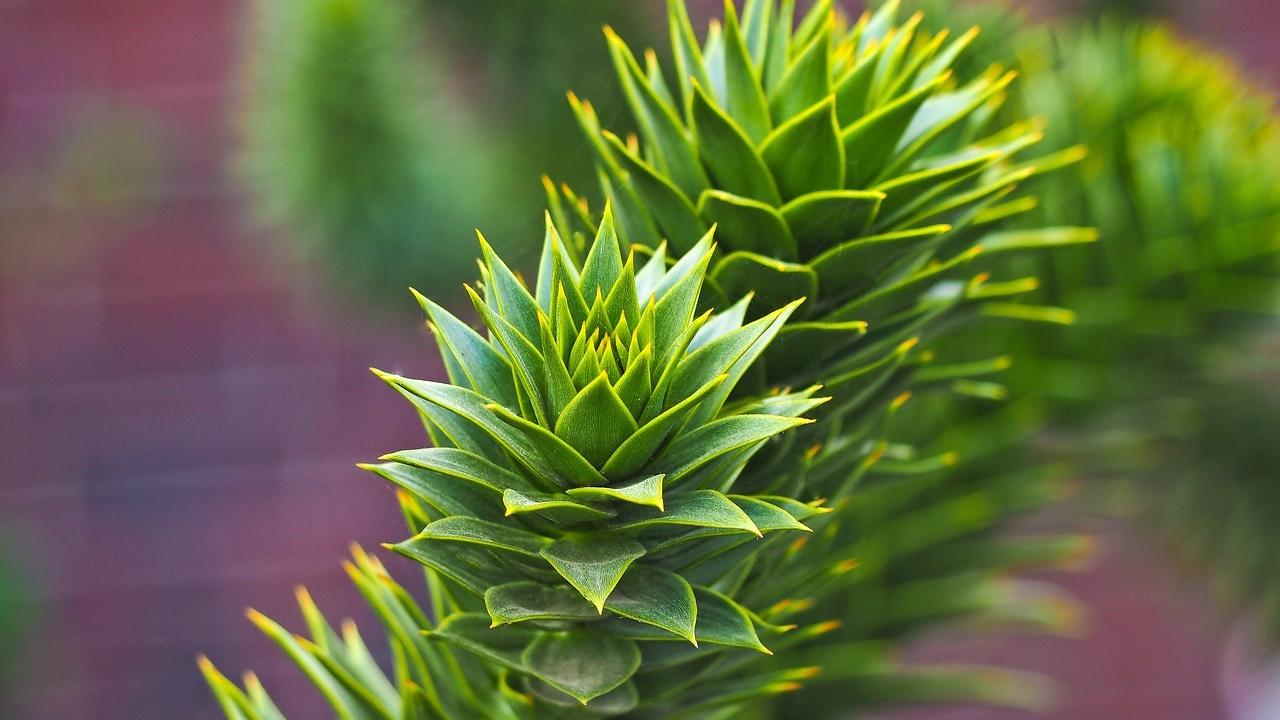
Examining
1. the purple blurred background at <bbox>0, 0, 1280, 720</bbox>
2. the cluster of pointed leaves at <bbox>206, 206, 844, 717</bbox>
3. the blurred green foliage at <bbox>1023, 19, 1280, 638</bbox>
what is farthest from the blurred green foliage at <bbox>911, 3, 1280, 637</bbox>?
the purple blurred background at <bbox>0, 0, 1280, 720</bbox>

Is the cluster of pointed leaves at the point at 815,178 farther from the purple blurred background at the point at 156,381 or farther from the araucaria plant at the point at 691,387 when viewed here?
the purple blurred background at the point at 156,381

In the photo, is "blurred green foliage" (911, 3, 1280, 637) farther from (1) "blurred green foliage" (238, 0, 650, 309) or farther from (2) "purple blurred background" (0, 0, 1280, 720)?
(2) "purple blurred background" (0, 0, 1280, 720)

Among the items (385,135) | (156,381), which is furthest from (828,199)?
(156,381)

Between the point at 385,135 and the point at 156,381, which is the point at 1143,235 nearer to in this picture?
the point at 385,135

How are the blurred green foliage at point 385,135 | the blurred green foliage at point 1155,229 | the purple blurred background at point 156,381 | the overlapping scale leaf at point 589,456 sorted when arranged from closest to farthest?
the overlapping scale leaf at point 589,456 < the blurred green foliage at point 1155,229 < the blurred green foliage at point 385,135 < the purple blurred background at point 156,381

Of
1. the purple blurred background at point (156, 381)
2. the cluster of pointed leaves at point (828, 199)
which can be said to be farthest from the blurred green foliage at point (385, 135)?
the purple blurred background at point (156, 381)

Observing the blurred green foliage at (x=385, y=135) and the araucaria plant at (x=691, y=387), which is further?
the blurred green foliage at (x=385, y=135)

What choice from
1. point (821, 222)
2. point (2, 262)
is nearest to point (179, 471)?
point (2, 262)
